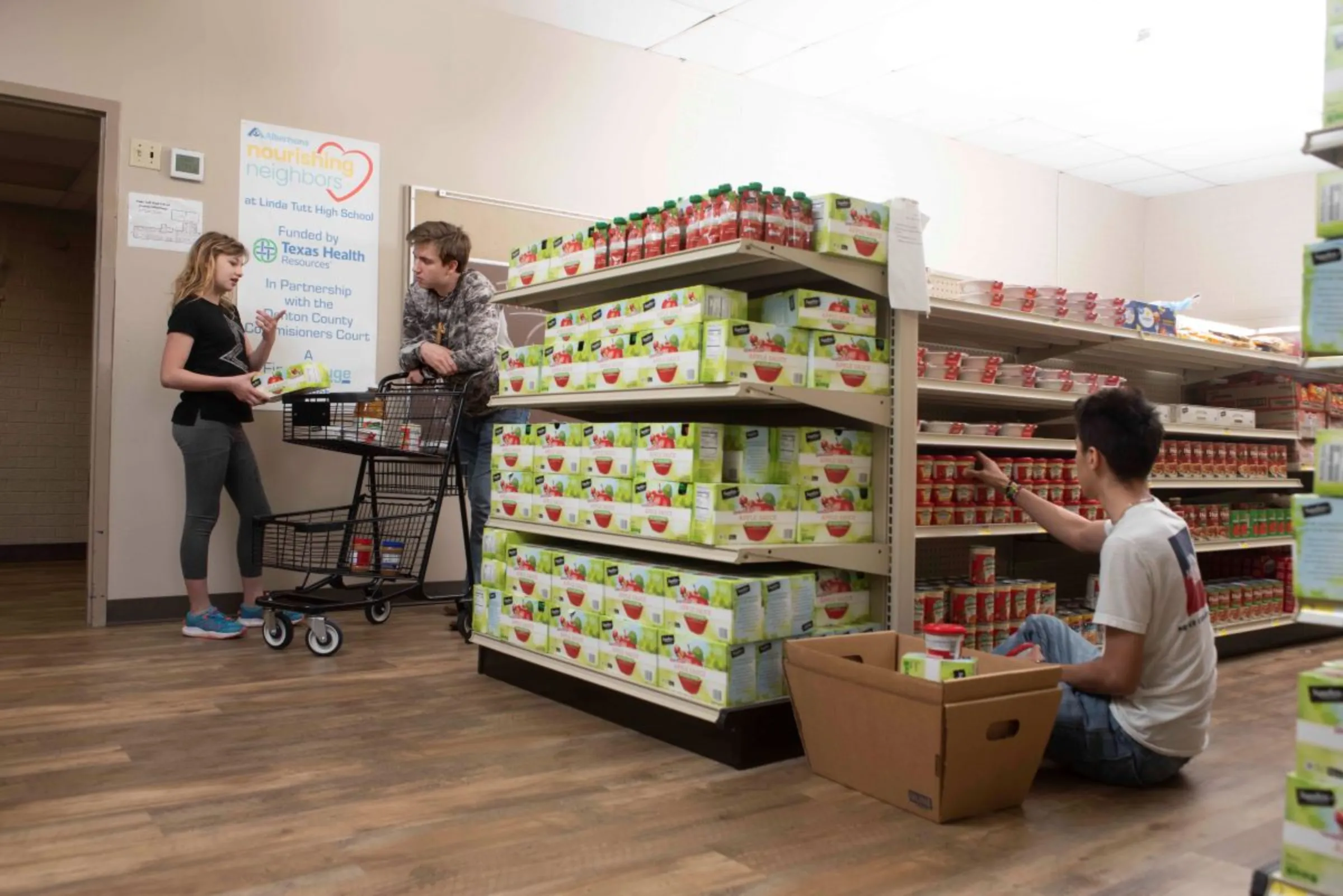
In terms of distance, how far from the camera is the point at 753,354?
2977 millimetres

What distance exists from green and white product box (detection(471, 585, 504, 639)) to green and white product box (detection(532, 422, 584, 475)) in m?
0.51

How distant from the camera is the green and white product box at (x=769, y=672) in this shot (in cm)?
299

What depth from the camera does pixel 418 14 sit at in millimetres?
5719

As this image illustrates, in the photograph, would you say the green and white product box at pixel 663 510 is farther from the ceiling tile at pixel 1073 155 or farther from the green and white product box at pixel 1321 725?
the ceiling tile at pixel 1073 155

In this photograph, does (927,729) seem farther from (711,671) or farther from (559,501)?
(559,501)

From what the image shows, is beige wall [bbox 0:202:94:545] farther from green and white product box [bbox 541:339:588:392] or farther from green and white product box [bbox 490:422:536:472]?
green and white product box [bbox 541:339:588:392]

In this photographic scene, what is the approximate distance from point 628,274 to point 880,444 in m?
0.98

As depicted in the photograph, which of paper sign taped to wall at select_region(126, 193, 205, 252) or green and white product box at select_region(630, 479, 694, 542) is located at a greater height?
paper sign taped to wall at select_region(126, 193, 205, 252)

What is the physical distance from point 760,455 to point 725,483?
0.17m

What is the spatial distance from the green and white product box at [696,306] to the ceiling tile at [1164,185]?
25.8ft

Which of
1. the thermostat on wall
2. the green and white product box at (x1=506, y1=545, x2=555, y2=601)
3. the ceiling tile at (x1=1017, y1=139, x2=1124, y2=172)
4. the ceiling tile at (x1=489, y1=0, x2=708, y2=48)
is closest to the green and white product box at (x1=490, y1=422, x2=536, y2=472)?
the green and white product box at (x1=506, y1=545, x2=555, y2=601)

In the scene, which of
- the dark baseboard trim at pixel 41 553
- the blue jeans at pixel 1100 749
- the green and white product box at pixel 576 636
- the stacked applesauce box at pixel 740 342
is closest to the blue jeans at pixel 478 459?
the green and white product box at pixel 576 636

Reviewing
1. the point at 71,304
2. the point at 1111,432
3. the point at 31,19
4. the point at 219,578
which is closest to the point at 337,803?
the point at 1111,432

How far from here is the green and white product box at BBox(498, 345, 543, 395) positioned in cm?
384
